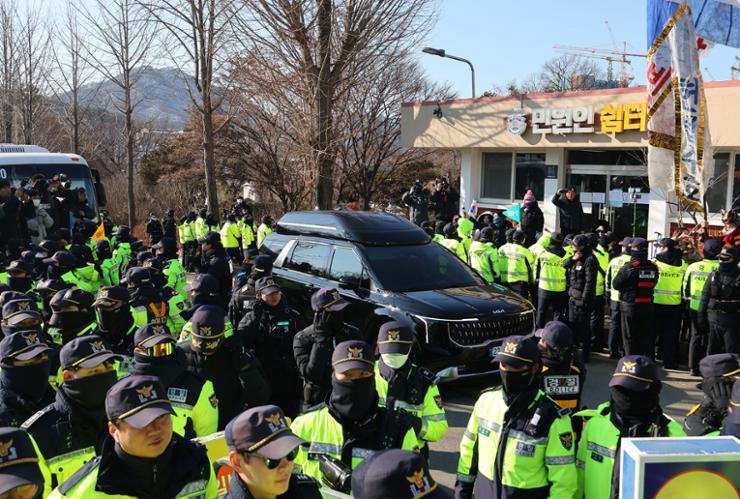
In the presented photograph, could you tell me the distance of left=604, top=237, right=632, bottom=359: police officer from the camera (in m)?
9.35

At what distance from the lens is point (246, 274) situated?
30.2 ft

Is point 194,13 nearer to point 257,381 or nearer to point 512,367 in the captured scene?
point 257,381

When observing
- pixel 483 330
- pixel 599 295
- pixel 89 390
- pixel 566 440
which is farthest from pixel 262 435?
pixel 599 295

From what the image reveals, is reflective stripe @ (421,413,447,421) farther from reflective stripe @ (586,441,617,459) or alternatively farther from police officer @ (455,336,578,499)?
reflective stripe @ (586,441,617,459)

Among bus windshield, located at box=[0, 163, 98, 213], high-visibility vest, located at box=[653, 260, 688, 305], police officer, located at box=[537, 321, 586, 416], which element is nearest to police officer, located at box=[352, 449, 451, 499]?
police officer, located at box=[537, 321, 586, 416]

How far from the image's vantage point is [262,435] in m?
2.65

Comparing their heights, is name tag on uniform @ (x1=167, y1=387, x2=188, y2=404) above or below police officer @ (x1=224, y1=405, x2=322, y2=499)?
below

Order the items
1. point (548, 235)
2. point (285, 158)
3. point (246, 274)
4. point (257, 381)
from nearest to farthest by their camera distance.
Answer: point (257, 381) < point (246, 274) < point (548, 235) < point (285, 158)

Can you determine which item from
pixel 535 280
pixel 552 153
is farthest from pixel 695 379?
pixel 552 153

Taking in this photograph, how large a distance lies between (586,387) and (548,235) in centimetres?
274

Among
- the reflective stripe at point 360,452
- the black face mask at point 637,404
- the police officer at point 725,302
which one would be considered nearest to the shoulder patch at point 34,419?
the reflective stripe at point 360,452

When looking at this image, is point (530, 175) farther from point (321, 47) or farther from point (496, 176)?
point (321, 47)

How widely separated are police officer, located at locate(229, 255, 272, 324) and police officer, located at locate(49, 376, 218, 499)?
11.7 ft

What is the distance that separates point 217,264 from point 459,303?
3696 millimetres
